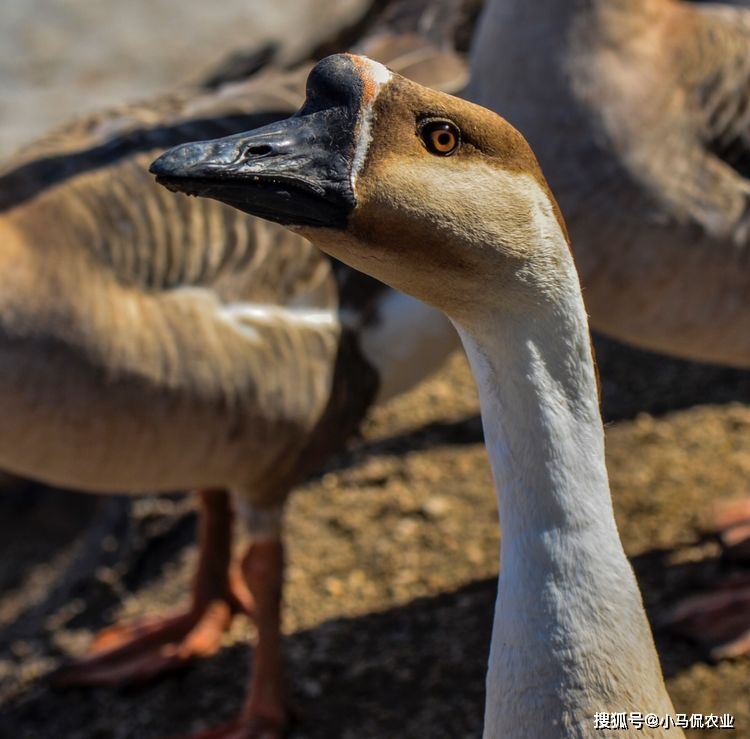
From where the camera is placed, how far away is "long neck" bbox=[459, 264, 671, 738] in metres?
1.73

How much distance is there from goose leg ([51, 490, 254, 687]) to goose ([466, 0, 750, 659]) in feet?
4.75

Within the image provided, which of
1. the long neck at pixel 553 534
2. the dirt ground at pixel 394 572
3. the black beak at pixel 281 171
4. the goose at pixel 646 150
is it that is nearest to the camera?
the black beak at pixel 281 171

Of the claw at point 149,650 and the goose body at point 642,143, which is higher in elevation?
the goose body at point 642,143

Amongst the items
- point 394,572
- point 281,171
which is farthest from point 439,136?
point 394,572

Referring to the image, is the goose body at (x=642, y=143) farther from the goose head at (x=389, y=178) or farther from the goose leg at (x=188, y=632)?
the goose head at (x=389, y=178)

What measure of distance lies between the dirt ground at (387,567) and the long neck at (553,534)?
5.01ft

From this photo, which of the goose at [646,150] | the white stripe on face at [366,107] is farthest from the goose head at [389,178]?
the goose at [646,150]

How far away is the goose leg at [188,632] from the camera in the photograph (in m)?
3.90

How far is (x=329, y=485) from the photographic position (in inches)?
185

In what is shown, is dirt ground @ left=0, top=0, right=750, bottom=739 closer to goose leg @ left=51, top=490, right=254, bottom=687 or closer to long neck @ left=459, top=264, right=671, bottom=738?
goose leg @ left=51, top=490, right=254, bottom=687

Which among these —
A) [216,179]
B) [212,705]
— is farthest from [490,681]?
[212,705]

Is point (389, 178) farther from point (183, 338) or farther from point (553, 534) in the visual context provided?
point (183, 338)

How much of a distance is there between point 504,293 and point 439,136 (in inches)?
9.4

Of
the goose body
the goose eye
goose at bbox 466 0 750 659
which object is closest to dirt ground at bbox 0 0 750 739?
goose at bbox 466 0 750 659
